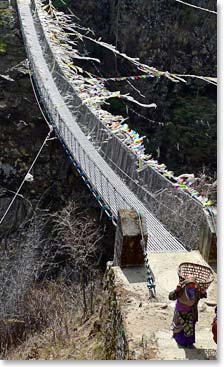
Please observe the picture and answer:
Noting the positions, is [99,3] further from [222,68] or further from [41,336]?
[222,68]

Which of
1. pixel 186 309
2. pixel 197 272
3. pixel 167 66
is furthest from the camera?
pixel 167 66

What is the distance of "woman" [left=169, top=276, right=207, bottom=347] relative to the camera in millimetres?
2117

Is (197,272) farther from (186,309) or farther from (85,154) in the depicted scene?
(85,154)

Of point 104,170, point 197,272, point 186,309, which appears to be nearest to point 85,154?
point 104,170

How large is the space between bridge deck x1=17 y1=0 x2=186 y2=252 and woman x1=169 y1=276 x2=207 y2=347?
1.25 meters

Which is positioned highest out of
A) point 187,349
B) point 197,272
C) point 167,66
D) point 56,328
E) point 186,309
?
point 167,66

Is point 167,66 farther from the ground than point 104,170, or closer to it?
farther from the ground

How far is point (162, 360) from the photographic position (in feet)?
6.77

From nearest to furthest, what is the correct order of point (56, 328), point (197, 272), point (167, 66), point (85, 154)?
point (197, 272) < point (56, 328) < point (85, 154) < point (167, 66)

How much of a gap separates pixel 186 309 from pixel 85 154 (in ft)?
10.9

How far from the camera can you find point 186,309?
217 cm

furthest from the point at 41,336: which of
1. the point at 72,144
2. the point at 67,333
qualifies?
the point at 72,144

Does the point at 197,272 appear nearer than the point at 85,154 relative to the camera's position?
Yes

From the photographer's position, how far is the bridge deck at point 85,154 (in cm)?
392
